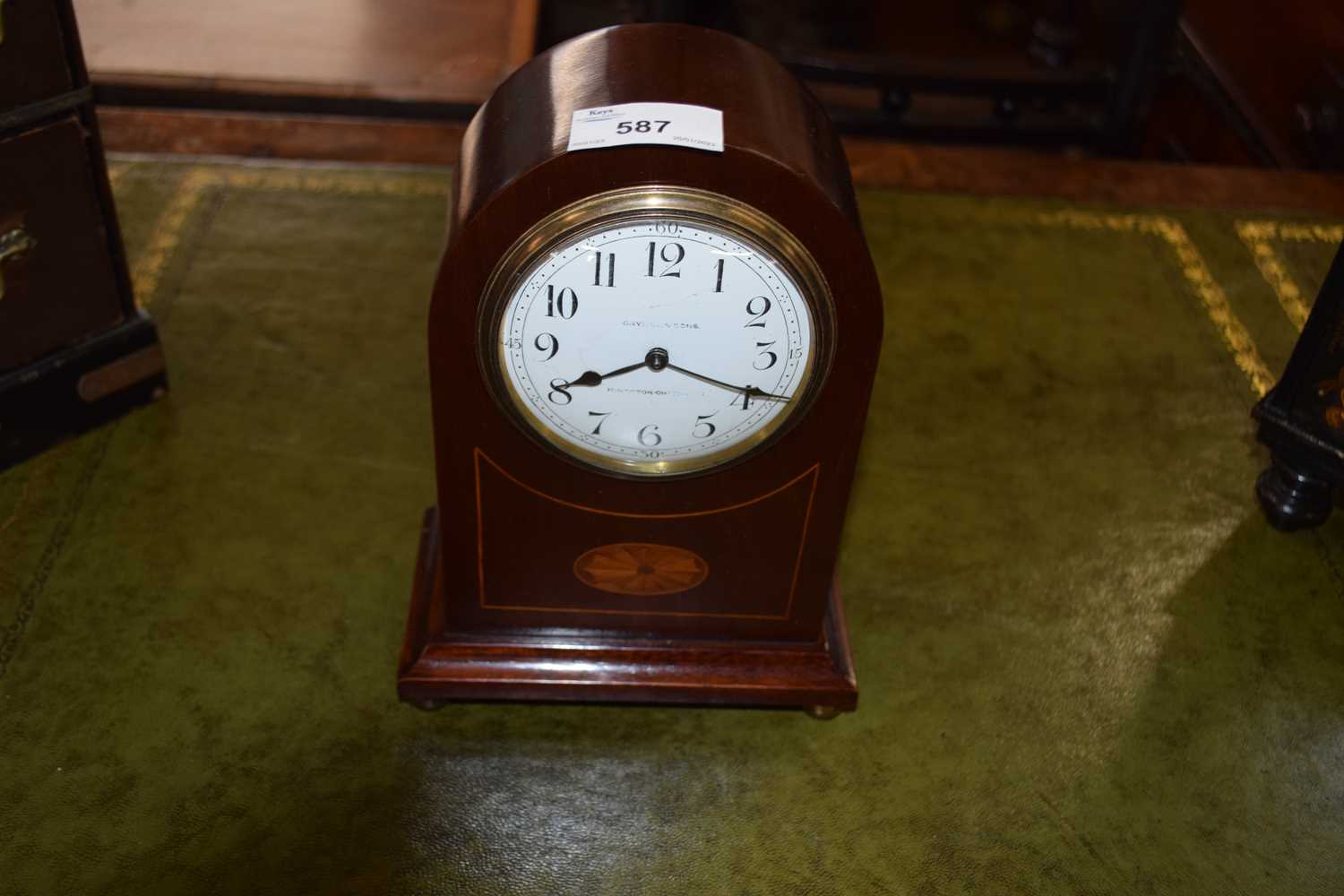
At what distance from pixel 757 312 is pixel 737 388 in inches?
4.1

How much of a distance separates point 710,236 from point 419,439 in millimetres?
1044

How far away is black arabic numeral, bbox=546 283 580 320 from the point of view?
4.73 ft

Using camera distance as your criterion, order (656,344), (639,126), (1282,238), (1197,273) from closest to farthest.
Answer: (639,126) < (656,344) < (1197,273) < (1282,238)

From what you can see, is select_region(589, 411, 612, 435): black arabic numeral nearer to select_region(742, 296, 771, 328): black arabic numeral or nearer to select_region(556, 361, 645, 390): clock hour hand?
select_region(556, 361, 645, 390): clock hour hand

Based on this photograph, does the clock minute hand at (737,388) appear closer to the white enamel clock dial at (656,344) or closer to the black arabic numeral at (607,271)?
the white enamel clock dial at (656,344)

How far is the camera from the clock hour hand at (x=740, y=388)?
59.4 inches

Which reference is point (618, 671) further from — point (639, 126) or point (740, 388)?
point (639, 126)

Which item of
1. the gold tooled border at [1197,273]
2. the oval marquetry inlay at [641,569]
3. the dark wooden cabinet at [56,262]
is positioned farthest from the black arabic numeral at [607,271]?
the gold tooled border at [1197,273]

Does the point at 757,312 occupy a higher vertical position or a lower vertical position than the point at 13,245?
higher

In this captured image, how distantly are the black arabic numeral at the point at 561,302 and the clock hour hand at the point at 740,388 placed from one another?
122mm

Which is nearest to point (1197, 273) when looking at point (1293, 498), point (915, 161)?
point (915, 161)

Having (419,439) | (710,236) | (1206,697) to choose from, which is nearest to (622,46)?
(710,236)

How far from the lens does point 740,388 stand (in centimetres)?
153

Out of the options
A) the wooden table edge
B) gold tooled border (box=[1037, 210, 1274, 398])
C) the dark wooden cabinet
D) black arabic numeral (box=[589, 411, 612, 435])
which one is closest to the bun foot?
gold tooled border (box=[1037, 210, 1274, 398])
